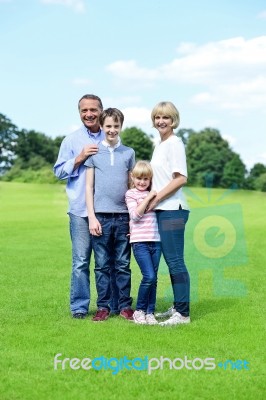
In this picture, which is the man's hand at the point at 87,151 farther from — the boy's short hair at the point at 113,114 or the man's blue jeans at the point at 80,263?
the man's blue jeans at the point at 80,263

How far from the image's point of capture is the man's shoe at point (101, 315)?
23.3ft

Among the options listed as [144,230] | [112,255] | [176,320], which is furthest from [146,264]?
[176,320]

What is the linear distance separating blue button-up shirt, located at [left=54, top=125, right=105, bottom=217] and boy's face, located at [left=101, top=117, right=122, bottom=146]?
0.37m

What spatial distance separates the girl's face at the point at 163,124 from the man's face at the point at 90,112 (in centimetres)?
73

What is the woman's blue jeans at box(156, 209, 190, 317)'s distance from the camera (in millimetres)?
6727

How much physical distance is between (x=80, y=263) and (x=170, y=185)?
4.61ft

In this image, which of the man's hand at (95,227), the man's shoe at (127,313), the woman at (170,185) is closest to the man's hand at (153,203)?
the woman at (170,185)

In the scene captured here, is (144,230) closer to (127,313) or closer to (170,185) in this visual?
(170,185)

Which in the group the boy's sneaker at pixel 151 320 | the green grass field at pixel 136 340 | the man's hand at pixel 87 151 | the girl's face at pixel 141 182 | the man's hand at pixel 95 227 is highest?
the man's hand at pixel 87 151

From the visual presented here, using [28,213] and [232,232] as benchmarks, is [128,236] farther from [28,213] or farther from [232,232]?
[28,213]

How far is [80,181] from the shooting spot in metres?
7.24

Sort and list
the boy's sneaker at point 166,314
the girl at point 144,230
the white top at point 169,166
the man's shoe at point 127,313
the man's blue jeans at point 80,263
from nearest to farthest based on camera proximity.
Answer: the white top at point 169,166, the girl at point 144,230, the man's shoe at point 127,313, the man's blue jeans at point 80,263, the boy's sneaker at point 166,314

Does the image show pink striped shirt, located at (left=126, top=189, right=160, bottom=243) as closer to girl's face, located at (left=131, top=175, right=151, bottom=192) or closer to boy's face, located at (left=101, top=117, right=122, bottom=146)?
girl's face, located at (left=131, top=175, right=151, bottom=192)

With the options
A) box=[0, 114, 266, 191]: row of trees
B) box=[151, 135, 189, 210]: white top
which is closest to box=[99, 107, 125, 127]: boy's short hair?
box=[151, 135, 189, 210]: white top
